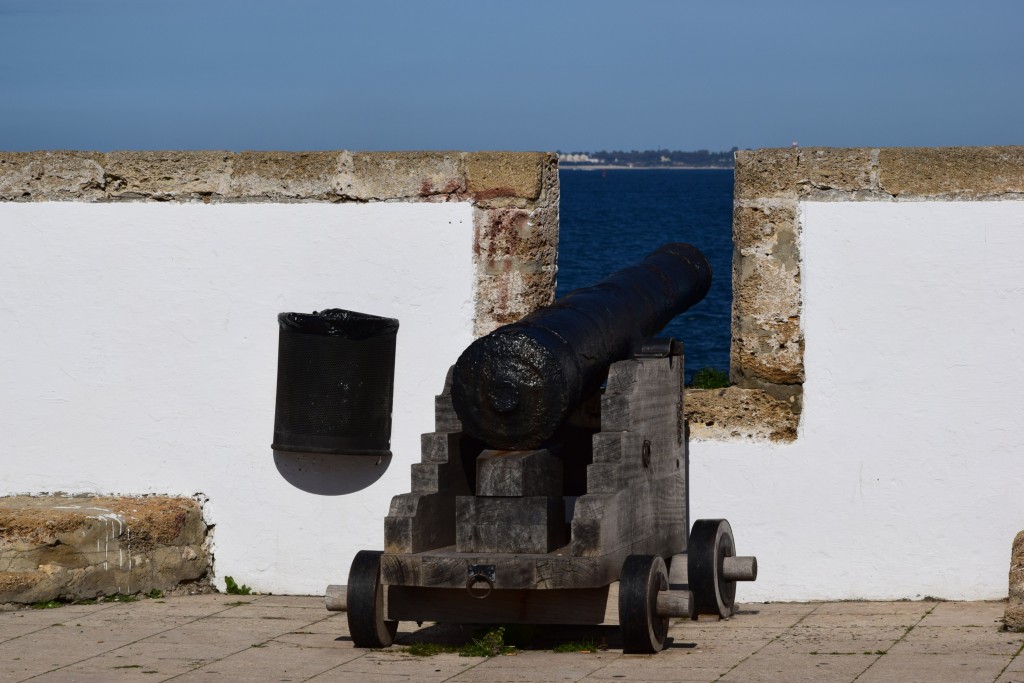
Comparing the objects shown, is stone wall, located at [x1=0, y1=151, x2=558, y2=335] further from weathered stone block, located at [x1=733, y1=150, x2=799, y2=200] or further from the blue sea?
the blue sea

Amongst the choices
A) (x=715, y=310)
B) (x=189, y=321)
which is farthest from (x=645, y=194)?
(x=189, y=321)

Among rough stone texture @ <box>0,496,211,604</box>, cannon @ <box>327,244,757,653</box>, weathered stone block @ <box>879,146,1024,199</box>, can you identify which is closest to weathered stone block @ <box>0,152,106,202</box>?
rough stone texture @ <box>0,496,211,604</box>

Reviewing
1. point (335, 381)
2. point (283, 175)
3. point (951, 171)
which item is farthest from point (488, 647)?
point (951, 171)

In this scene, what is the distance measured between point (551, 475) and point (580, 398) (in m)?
0.31

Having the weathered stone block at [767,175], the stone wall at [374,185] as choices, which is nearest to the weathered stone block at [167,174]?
the stone wall at [374,185]

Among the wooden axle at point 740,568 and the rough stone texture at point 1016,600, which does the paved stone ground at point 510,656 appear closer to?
the rough stone texture at point 1016,600

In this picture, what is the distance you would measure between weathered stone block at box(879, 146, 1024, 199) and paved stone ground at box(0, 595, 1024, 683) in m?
1.76

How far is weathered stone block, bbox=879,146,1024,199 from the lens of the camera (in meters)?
6.55

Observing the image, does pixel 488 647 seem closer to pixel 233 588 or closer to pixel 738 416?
pixel 738 416

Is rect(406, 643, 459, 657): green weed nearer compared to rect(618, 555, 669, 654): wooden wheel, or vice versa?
rect(618, 555, 669, 654): wooden wheel

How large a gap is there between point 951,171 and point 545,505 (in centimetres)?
246

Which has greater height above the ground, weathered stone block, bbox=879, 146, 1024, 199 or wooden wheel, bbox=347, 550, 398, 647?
weathered stone block, bbox=879, 146, 1024, 199

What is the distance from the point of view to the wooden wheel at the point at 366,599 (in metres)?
5.68

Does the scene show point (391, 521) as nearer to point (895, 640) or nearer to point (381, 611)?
point (381, 611)
